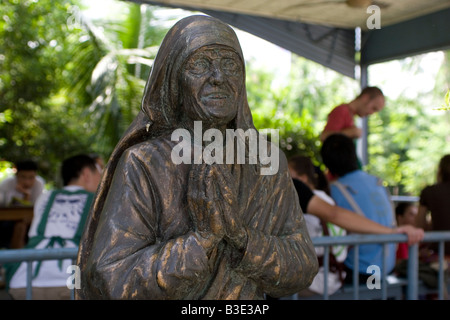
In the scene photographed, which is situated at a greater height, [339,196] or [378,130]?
[378,130]

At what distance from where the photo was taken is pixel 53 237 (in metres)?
3.67

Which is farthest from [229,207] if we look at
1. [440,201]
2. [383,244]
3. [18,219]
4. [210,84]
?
[18,219]

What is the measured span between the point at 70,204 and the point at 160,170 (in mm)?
2338

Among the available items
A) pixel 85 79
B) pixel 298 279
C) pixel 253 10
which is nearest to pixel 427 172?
pixel 85 79

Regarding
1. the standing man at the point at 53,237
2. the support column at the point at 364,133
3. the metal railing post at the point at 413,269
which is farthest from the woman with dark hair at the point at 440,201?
the standing man at the point at 53,237

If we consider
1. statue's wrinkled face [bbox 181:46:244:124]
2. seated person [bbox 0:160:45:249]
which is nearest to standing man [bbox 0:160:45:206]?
seated person [bbox 0:160:45:249]

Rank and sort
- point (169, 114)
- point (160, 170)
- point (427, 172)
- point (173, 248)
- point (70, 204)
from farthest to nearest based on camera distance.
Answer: point (427, 172) → point (70, 204) → point (169, 114) → point (160, 170) → point (173, 248)

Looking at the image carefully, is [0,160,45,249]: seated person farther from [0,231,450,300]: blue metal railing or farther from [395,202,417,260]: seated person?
[395,202,417,260]: seated person

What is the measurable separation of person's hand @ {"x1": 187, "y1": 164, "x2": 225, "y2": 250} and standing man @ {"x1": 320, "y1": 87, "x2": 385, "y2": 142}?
361cm

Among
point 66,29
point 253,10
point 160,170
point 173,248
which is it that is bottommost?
point 173,248

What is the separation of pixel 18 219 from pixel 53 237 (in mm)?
2317

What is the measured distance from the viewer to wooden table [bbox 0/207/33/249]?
5.58 m

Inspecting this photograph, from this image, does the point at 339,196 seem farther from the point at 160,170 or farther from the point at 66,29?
the point at 66,29

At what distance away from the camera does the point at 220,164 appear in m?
1.62
